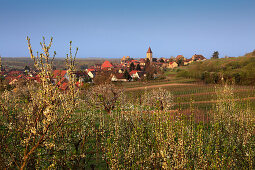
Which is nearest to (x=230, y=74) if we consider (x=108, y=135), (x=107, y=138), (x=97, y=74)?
(x=108, y=135)

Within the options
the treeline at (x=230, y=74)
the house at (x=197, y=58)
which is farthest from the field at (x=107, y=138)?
the house at (x=197, y=58)

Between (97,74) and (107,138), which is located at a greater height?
(97,74)

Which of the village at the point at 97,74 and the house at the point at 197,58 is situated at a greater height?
the house at the point at 197,58

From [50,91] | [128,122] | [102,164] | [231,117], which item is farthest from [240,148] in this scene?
[50,91]

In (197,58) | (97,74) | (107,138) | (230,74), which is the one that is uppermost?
(197,58)

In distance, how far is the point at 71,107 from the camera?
3.34 meters

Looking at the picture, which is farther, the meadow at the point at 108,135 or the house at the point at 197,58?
the house at the point at 197,58

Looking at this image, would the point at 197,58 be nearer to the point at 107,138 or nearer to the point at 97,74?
the point at 97,74

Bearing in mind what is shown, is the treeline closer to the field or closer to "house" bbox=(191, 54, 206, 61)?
the field

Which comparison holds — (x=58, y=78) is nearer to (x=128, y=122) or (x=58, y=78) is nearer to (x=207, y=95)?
(x=128, y=122)

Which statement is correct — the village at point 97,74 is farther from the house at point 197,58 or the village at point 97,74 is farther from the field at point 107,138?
the field at point 107,138

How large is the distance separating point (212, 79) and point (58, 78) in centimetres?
3793

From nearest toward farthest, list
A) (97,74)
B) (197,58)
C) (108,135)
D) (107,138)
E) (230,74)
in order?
(107,138), (108,135), (230,74), (97,74), (197,58)

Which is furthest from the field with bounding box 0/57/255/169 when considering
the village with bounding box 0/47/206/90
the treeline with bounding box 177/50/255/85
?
the treeline with bounding box 177/50/255/85
